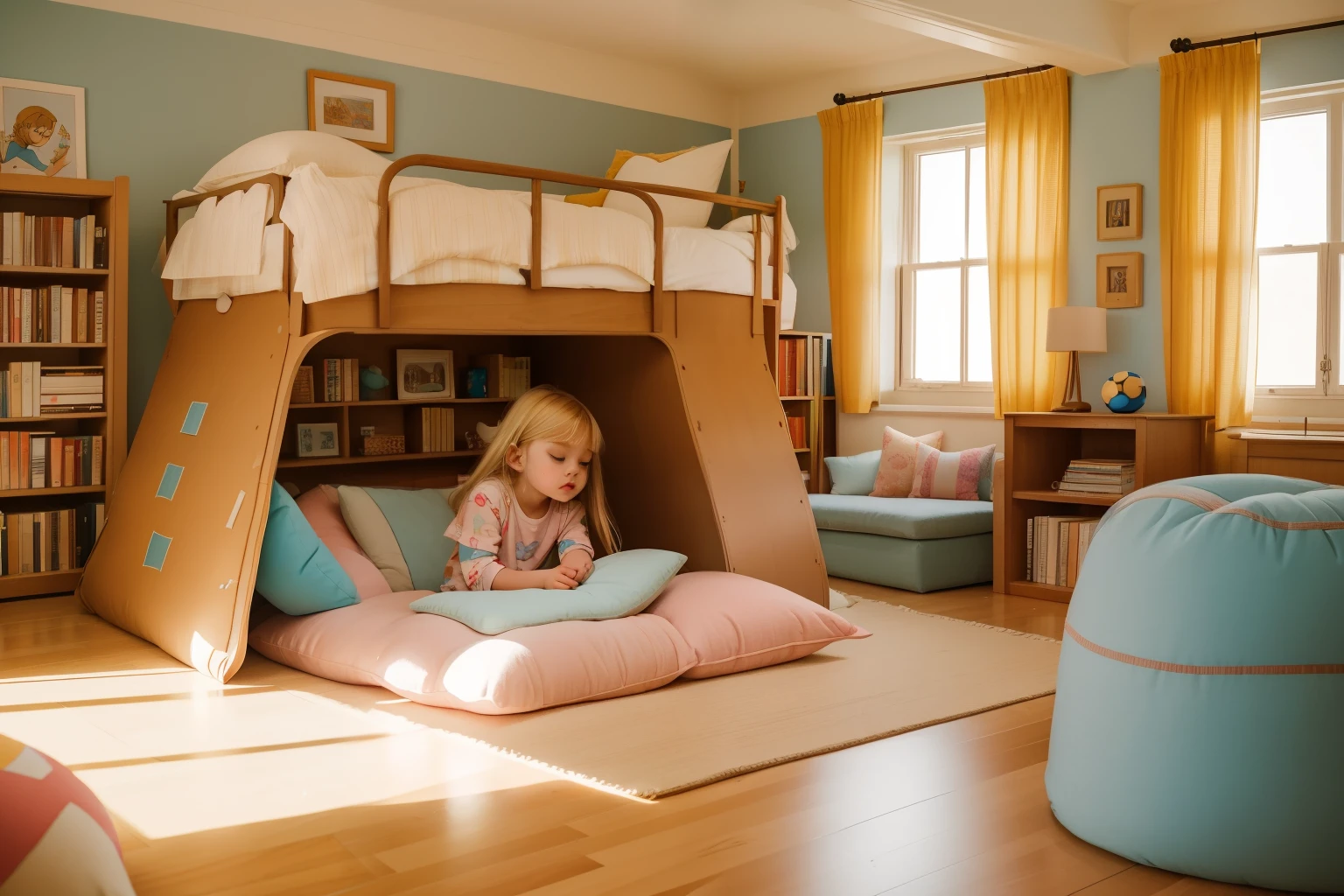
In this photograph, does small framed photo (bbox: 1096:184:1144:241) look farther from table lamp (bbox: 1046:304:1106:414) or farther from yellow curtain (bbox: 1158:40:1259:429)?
table lamp (bbox: 1046:304:1106:414)

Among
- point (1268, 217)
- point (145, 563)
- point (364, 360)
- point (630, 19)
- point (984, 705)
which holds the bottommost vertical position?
point (984, 705)

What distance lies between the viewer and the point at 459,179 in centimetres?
567

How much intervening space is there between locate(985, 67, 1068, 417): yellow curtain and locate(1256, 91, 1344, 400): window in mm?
822

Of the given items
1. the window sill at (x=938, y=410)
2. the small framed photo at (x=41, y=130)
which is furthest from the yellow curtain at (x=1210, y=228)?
the small framed photo at (x=41, y=130)

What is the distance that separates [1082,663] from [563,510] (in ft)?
6.42

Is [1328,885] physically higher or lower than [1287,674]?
lower

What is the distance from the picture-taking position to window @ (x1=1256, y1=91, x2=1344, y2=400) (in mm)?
4816

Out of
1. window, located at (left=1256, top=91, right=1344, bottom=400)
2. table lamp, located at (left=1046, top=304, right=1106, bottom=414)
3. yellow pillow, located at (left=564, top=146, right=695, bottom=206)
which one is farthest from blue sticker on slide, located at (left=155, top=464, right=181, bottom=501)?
window, located at (left=1256, top=91, right=1344, bottom=400)

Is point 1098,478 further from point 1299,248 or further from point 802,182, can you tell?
point 802,182

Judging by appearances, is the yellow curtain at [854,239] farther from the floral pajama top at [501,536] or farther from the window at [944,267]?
the floral pajama top at [501,536]

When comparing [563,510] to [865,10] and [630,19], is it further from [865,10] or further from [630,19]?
[630,19]

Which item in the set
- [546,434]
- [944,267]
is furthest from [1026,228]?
[546,434]

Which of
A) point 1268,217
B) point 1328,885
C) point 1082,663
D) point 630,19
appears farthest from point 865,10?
point 1328,885

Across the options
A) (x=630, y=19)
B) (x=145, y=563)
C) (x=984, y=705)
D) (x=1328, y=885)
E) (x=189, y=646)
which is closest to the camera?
(x=1328, y=885)
